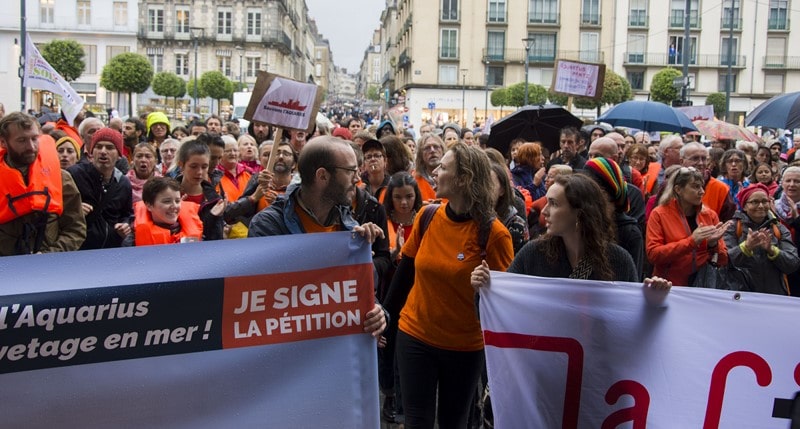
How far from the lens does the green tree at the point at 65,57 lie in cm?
5678

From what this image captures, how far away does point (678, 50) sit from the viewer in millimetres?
65438

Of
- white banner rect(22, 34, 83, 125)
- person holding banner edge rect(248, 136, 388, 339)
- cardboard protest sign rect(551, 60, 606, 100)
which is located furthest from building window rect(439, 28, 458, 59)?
person holding banner edge rect(248, 136, 388, 339)

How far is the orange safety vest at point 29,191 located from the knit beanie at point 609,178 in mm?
3278

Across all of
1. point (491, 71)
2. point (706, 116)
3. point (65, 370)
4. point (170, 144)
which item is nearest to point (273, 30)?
point (491, 71)

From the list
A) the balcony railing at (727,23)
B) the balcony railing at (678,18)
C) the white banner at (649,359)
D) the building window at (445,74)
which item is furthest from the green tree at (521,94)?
the white banner at (649,359)

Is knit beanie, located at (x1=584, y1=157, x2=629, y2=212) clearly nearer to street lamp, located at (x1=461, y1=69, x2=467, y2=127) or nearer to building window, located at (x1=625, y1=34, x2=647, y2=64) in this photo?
street lamp, located at (x1=461, y1=69, x2=467, y2=127)

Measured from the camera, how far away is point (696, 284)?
6137 millimetres

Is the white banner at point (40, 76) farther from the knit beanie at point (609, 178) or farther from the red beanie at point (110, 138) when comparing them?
the knit beanie at point (609, 178)

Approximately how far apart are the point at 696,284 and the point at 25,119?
4682 mm

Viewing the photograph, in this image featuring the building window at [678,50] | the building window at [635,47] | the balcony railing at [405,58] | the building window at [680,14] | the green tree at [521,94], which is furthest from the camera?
the balcony railing at [405,58]

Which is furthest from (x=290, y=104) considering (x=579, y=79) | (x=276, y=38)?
(x=276, y=38)

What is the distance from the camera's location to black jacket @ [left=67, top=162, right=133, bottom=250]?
21.0ft

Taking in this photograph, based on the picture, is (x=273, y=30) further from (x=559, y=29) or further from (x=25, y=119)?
(x=25, y=119)

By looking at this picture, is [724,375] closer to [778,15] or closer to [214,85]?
[778,15]
